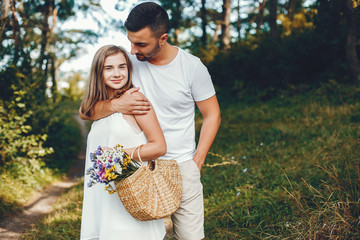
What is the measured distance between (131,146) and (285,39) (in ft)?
30.7

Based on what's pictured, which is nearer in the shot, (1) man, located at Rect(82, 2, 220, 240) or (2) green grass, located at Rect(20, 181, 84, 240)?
(1) man, located at Rect(82, 2, 220, 240)

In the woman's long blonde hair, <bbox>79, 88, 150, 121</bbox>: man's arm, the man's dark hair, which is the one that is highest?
the man's dark hair

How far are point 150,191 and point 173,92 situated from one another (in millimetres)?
727

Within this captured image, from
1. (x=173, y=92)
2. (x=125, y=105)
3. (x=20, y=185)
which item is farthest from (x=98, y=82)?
(x=20, y=185)

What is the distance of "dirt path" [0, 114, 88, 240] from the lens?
4379 millimetres

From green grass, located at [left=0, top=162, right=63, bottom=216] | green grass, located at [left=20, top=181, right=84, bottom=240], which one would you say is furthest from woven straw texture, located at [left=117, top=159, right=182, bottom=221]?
green grass, located at [left=0, top=162, right=63, bottom=216]

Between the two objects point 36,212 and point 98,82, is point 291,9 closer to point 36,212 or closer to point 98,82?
point 36,212

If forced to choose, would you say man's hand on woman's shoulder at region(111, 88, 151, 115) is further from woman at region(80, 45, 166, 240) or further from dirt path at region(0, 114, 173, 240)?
dirt path at region(0, 114, 173, 240)

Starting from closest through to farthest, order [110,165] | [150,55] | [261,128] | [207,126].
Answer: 1. [110,165]
2. [150,55]
3. [207,126]
4. [261,128]

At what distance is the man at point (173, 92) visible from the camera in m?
2.24

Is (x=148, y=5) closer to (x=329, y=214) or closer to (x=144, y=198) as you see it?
(x=144, y=198)

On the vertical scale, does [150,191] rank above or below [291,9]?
below

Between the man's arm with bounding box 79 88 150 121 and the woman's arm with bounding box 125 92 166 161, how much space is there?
5 cm

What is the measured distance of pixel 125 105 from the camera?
2.18m
